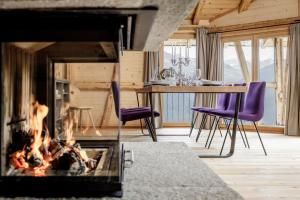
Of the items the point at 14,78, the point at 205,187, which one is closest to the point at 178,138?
the point at 205,187

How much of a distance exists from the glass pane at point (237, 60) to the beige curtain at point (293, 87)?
33.0 inches

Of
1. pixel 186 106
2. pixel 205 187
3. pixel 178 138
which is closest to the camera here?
pixel 205 187

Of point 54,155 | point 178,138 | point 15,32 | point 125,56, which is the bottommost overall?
point 178,138

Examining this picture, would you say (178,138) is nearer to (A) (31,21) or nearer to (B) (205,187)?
(B) (205,187)

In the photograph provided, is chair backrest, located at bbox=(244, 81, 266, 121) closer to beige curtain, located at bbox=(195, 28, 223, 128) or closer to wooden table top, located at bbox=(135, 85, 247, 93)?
wooden table top, located at bbox=(135, 85, 247, 93)

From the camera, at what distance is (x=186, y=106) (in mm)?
8133

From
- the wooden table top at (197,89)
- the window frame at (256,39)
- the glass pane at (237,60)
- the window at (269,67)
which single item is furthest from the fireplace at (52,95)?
the glass pane at (237,60)

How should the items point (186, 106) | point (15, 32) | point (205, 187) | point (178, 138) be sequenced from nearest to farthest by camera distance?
point (15, 32), point (205, 187), point (178, 138), point (186, 106)

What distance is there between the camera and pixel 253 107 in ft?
13.2

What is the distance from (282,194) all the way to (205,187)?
0.79m

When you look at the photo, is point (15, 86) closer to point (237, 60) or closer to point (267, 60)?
point (267, 60)

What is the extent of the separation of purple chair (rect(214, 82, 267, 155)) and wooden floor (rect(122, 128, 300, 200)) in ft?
1.00

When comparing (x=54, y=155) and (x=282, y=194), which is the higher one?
(x=54, y=155)

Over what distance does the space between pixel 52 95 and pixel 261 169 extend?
6.68 feet
